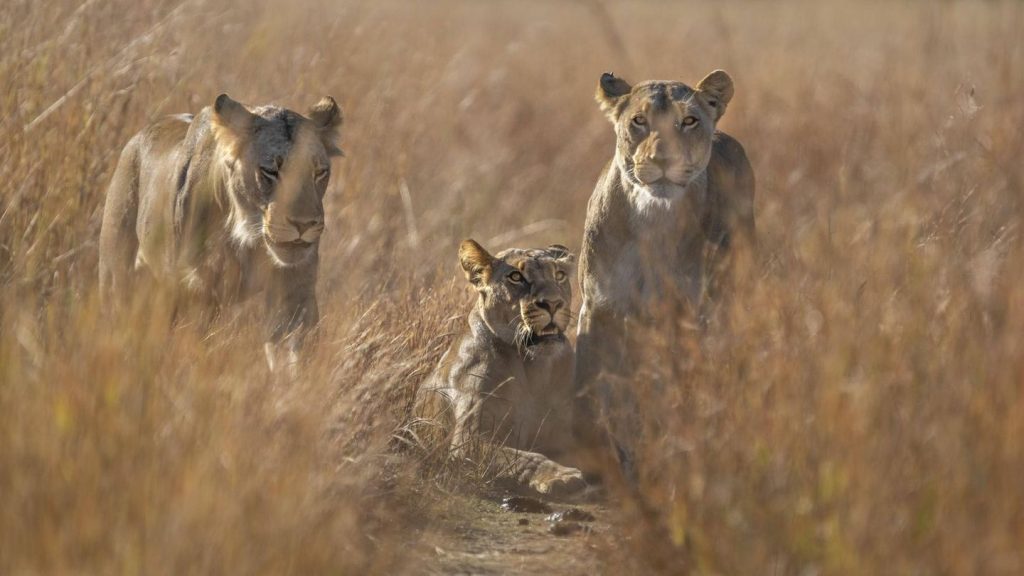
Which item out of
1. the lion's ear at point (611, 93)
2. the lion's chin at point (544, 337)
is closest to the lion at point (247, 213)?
the lion's chin at point (544, 337)

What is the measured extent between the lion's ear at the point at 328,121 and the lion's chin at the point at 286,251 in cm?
63

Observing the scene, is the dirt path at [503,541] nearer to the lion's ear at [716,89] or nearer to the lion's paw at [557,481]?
the lion's paw at [557,481]

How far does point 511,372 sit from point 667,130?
1.10 m

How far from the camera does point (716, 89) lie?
6.33 meters

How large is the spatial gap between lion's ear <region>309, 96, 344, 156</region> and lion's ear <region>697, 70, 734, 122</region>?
146 centimetres

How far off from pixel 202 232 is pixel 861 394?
319 centimetres

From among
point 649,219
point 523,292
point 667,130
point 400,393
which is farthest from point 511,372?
point 667,130

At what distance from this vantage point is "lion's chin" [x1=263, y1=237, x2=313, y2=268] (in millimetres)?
5797

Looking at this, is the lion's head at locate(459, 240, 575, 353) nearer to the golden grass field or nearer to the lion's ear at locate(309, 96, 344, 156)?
the golden grass field

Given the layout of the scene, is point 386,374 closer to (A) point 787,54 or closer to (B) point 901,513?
(B) point 901,513

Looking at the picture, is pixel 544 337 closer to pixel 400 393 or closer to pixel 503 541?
pixel 400 393

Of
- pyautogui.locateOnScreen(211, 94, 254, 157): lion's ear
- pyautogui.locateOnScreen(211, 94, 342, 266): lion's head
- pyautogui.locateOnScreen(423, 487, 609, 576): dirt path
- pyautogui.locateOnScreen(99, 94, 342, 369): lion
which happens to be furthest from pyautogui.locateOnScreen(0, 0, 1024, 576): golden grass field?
pyautogui.locateOnScreen(211, 94, 254, 157): lion's ear

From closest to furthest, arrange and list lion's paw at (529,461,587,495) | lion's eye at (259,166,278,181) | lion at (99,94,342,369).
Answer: lion's paw at (529,461,587,495) < lion at (99,94,342,369) < lion's eye at (259,166,278,181)

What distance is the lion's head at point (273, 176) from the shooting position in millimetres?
5688
